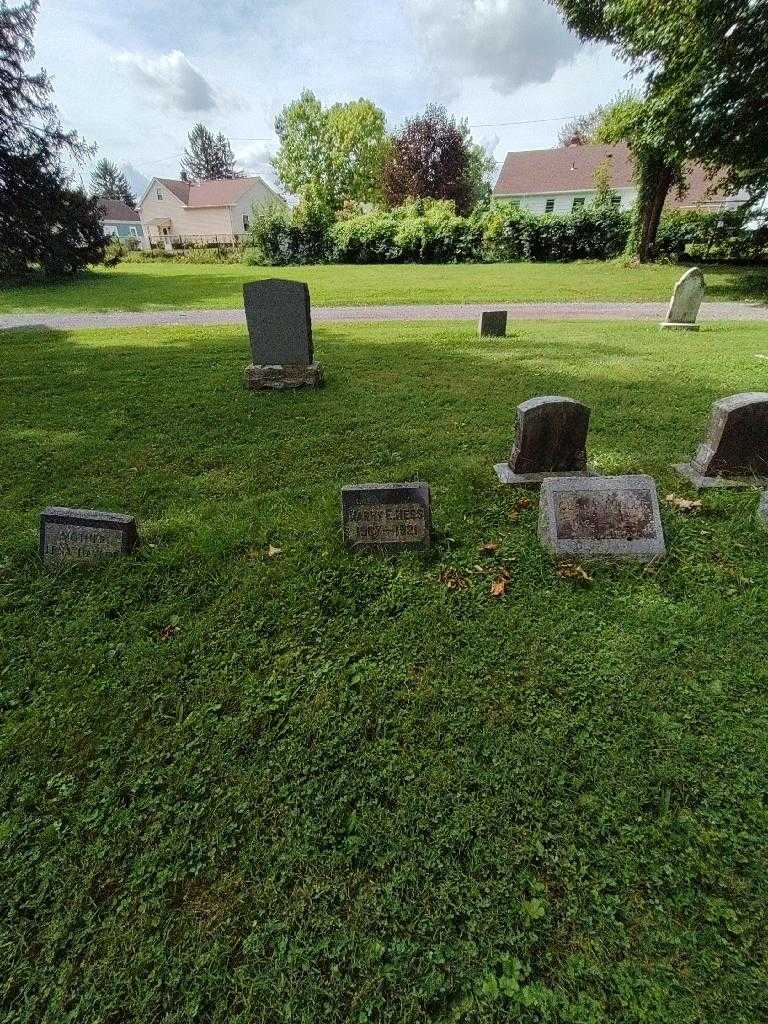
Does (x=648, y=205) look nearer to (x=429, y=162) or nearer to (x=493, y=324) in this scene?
(x=493, y=324)

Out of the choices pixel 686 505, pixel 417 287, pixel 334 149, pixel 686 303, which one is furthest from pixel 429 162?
pixel 686 505

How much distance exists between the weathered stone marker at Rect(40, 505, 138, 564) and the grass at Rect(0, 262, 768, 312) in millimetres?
13990

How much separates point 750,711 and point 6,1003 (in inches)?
124

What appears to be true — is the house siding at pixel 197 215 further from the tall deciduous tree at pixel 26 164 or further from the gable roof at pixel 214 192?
the tall deciduous tree at pixel 26 164

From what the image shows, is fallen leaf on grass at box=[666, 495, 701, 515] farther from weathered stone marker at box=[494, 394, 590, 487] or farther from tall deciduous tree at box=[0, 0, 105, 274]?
tall deciduous tree at box=[0, 0, 105, 274]

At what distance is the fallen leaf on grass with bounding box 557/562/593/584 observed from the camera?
10.7 feet

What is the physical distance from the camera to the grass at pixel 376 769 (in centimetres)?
161

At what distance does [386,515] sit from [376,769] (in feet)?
5.55

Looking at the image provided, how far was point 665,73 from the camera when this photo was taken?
13.9 m

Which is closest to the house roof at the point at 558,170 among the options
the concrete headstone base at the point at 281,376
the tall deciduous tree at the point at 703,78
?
the tall deciduous tree at the point at 703,78

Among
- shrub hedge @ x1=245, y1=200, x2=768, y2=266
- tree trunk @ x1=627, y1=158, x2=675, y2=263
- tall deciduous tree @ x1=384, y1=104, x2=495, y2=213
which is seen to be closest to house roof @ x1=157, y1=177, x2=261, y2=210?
tall deciduous tree @ x1=384, y1=104, x2=495, y2=213

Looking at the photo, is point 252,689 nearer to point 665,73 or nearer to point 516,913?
point 516,913

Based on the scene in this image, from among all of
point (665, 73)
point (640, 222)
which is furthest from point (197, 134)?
point (665, 73)

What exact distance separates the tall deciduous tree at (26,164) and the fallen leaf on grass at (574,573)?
21.2 metres
